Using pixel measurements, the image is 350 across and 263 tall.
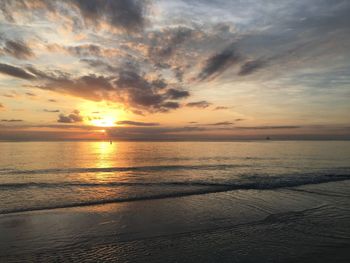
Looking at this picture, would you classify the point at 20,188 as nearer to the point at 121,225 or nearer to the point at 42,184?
the point at 42,184

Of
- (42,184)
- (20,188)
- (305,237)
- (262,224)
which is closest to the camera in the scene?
(305,237)

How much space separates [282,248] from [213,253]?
2.58 m

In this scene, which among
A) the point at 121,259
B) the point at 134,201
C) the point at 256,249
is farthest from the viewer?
the point at 134,201

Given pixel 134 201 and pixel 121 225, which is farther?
pixel 134 201

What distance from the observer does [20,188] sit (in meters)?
24.3

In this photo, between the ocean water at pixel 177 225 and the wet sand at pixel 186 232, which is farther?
the ocean water at pixel 177 225

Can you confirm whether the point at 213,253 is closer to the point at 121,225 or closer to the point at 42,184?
the point at 121,225

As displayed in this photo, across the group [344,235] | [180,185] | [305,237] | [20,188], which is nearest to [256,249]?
[305,237]

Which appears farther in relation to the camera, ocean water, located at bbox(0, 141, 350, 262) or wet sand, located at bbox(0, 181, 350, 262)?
ocean water, located at bbox(0, 141, 350, 262)

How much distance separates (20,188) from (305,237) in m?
23.0

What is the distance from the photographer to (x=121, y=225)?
42.6ft

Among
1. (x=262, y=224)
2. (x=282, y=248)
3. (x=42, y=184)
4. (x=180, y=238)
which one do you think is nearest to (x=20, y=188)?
(x=42, y=184)

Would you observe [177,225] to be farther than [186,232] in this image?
Yes

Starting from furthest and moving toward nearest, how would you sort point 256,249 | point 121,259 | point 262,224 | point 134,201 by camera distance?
point 134,201, point 262,224, point 256,249, point 121,259
